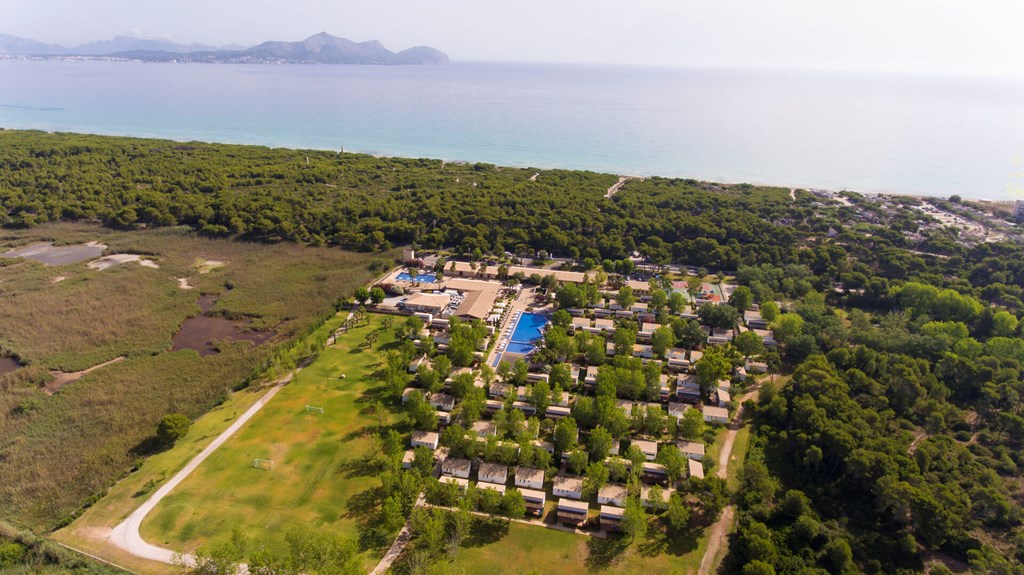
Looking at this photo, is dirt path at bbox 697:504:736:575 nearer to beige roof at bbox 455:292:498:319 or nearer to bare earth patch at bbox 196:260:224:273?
beige roof at bbox 455:292:498:319

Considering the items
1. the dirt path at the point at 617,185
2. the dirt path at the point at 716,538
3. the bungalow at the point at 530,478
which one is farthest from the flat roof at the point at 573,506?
the dirt path at the point at 617,185

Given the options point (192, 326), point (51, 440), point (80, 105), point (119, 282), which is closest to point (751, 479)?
point (51, 440)

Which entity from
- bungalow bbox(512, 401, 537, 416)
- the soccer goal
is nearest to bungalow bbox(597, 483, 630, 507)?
bungalow bbox(512, 401, 537, 416)

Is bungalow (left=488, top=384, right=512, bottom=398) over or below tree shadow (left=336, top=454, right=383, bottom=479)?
over

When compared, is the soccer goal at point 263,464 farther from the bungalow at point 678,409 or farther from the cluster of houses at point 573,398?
the bungalow at point 678,409

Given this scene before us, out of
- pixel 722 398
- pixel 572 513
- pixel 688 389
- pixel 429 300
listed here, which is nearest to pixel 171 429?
pixel 429 300

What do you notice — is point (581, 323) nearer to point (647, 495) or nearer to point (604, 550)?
point (647, 495)
